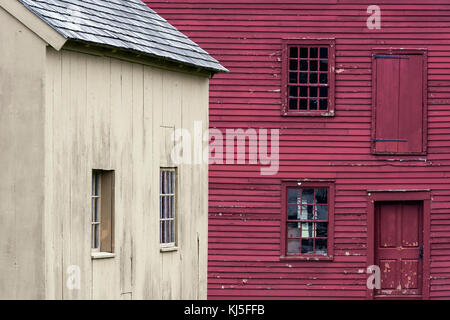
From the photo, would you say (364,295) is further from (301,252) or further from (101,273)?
(101,273)

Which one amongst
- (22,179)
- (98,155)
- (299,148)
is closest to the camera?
(22,179)

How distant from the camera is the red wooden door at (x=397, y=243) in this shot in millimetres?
23094

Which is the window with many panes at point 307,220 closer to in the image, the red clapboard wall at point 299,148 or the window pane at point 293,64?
the red clapboard wall at point 299,148

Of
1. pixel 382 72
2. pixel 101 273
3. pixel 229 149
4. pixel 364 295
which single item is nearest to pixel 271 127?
pixel 229 149

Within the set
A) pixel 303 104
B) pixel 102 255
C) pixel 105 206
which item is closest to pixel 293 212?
pixel 303 104

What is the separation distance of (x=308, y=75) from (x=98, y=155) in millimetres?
9034

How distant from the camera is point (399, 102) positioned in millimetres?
22844

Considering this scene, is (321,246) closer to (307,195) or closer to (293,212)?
(293,212)

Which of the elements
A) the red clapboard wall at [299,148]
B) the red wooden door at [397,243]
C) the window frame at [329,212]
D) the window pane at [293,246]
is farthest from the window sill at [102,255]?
the red wooden door at [397,243]

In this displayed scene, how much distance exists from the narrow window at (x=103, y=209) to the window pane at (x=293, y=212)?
27.5 ft

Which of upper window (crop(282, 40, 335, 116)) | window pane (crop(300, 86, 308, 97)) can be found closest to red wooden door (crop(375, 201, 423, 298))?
upper window (crop(282, 40, 335, 116))

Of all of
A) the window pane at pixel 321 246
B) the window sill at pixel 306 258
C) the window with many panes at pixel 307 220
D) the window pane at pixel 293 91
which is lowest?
the window sill at pixel 306 258

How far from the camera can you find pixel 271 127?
75.2ft

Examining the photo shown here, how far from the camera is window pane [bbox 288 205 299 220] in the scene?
75.6ft
